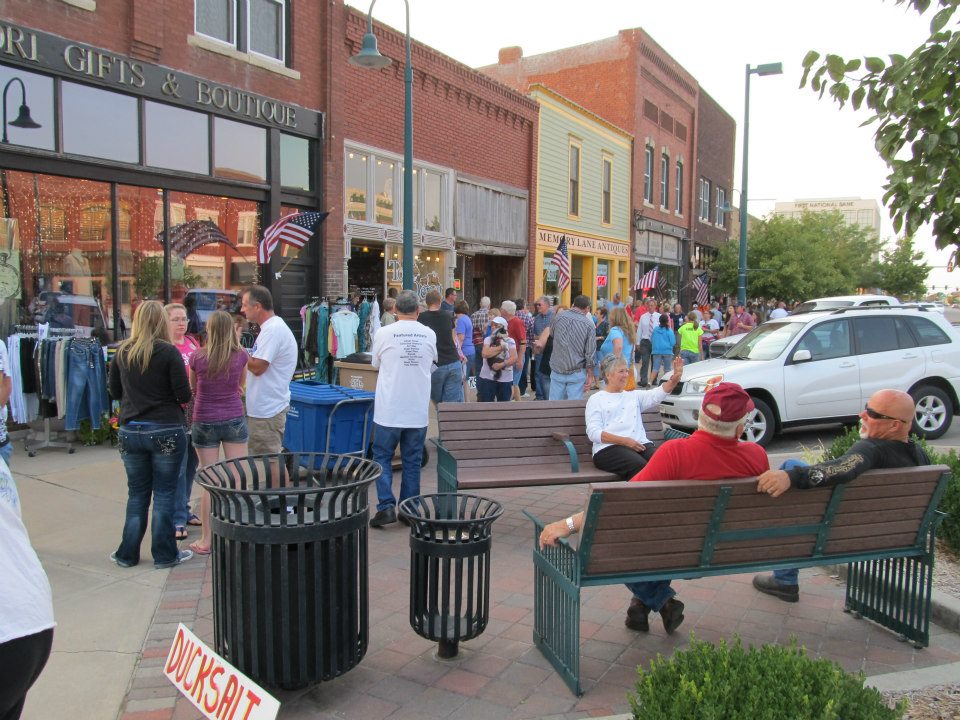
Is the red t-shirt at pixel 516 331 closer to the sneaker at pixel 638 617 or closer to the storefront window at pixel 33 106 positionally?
the storefront window at pixel 33 106

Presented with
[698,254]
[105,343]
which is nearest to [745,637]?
[105,343]

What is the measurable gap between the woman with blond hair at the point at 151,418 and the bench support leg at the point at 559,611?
2626 millimetres

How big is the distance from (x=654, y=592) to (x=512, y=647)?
2.74 feet

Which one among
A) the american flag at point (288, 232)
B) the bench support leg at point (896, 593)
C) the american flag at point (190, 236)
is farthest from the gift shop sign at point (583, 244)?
the bench support leg at point (896, 593)

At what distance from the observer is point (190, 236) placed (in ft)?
38.7

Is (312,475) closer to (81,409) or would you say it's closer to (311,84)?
(81,409)

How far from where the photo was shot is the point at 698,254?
36.5 m

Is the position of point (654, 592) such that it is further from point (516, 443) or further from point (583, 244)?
point (583, 244)

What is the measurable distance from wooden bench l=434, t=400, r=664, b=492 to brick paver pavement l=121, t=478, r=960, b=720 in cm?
71

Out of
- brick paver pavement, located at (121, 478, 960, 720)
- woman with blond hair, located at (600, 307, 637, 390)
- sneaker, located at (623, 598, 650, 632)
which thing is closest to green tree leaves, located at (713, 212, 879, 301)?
woman with blond hair, located at (600, 307, 637, 390)

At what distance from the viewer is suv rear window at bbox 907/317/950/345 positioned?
1039 centimetres

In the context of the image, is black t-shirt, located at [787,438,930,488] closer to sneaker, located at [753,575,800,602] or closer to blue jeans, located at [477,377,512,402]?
sneaker, located at [753,575,800,602]

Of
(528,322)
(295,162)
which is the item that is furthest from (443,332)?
(295,162)

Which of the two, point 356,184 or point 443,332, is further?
point 356,184
